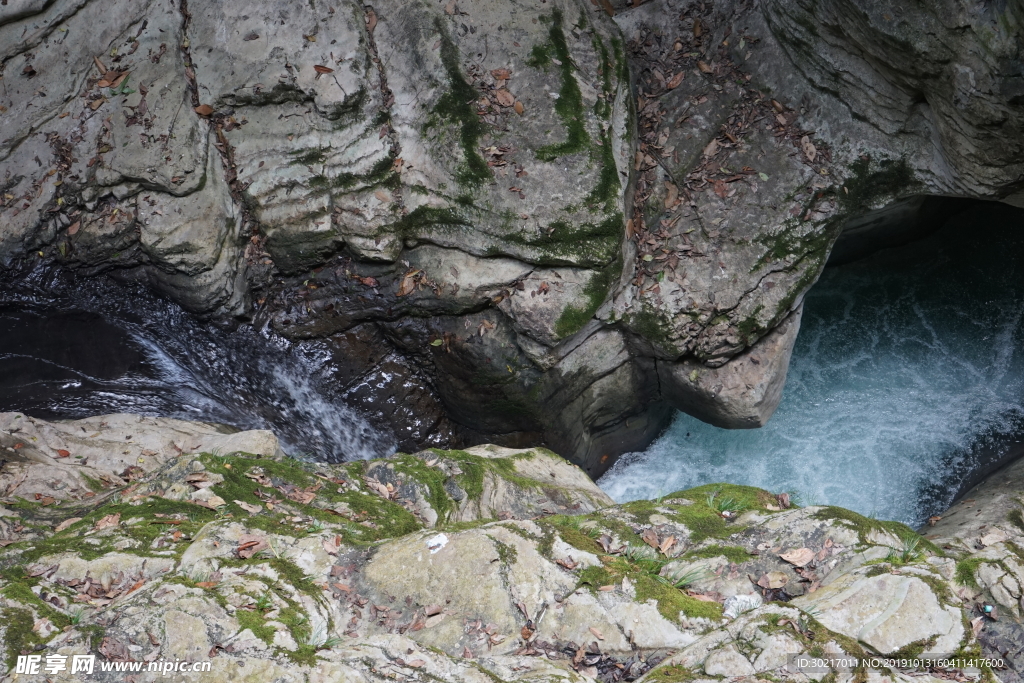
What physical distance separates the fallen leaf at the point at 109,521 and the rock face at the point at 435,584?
0.02m

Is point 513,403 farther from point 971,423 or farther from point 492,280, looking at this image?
point 971,423

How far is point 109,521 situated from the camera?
15.0ft

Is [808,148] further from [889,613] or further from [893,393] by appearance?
[889,613]

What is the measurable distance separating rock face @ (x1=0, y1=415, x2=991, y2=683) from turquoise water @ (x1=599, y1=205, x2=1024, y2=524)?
3573 mm

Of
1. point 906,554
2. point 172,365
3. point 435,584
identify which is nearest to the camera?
point 435,584

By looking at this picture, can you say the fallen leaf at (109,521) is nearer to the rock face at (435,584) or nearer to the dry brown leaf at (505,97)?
the rock face at (435,584)

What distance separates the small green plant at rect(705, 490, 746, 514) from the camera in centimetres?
528

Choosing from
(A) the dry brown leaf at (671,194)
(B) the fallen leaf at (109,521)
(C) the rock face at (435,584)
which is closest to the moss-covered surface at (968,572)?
(C) the rock face at (435,584)

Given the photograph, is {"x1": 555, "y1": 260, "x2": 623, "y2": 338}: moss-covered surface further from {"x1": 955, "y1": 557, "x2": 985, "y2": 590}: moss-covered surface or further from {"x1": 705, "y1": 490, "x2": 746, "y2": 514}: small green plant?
{"x1": 955, "y1": 557, "x2": 985, "y2": 590}: moss-covered surface

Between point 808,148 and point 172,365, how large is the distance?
724 centimetres

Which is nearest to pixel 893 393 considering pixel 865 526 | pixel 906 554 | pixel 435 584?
pixel 865 526

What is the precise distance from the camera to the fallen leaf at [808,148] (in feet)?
25.4

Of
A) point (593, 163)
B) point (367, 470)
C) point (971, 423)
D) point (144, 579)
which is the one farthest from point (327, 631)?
point (971, 423)

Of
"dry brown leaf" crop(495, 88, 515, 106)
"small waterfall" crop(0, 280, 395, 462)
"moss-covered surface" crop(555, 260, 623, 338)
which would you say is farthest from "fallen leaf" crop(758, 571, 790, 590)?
"dry brown leaf" crop(495, 88, 515, 106)
